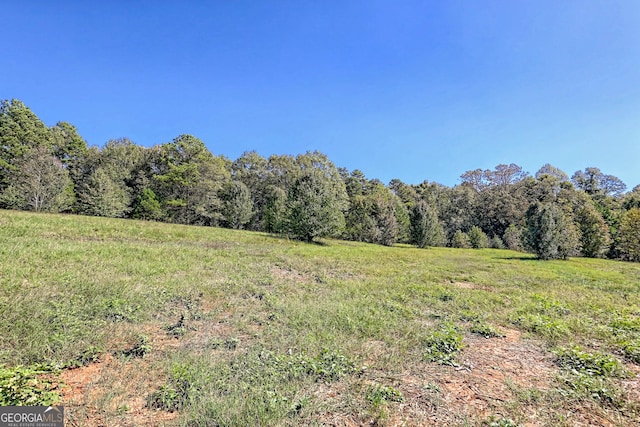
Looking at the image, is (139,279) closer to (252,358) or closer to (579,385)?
(252,358)

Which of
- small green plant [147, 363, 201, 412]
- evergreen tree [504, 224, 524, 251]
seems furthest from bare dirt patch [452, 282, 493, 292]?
evergreen tree [504, 224, 524, 251]

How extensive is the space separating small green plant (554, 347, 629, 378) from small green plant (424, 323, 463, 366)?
148 cm

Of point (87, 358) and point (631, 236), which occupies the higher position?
point (631, 236)

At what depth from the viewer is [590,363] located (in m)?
4.29

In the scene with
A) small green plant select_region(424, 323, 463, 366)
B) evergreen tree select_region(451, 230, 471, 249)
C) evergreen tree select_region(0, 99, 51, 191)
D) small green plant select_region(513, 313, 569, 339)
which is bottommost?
small green plant select_region(424, 323, 463, 366)

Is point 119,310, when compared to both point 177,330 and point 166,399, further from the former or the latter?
point 166,399

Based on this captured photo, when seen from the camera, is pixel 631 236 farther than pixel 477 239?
No

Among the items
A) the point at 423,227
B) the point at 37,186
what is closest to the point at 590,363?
the point at 423,227

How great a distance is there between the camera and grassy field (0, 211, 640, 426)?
3.05 meters

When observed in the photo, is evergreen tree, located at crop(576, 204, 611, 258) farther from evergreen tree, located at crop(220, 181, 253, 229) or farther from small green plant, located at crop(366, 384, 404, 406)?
small green plant, located at crop(366, 384, 404, 406)

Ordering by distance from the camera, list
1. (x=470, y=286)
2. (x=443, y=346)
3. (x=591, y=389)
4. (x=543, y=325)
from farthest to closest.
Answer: (x=470, y=286) < (x=543, y=325) < (x=443, y=346) < (x=591, y=389)

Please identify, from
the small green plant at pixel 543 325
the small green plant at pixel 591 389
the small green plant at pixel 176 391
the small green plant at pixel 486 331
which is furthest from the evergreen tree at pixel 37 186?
the small green plant at pixel 591 389

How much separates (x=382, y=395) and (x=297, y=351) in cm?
159

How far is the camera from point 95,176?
111ft
